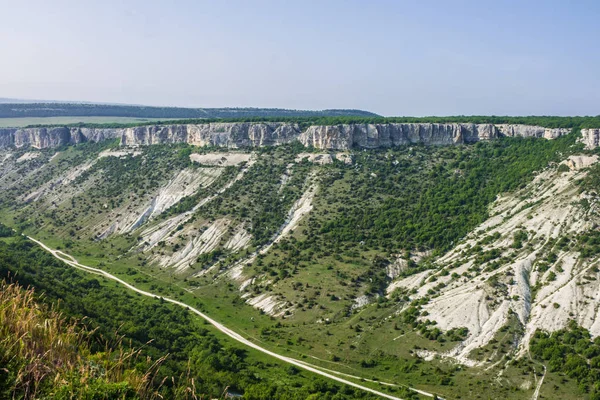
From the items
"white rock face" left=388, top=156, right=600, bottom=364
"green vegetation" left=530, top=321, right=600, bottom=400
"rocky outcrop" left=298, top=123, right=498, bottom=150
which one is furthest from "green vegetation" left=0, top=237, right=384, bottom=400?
"rocky outcrop" left=298, top=123, right=498, bottom=150

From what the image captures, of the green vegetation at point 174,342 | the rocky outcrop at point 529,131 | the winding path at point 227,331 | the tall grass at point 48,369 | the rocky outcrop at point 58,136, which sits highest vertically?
the rocky outcrop at point 529,131

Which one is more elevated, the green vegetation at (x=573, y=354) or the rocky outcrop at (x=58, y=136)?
the rocky outcrop at (x=58, y=136)

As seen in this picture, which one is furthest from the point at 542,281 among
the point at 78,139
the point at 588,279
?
the point at 78,139

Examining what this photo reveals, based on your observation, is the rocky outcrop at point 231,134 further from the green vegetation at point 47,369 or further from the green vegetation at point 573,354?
the green vegetation at point 47,369

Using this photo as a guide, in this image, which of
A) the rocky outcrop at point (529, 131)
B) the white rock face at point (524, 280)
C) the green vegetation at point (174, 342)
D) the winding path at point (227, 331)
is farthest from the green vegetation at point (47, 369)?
the rocky outcrop at point (529, 131)

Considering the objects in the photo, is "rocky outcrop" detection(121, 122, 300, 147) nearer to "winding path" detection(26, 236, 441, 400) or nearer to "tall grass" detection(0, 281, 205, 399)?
"winding path" detection(26, 236, 441, 400)

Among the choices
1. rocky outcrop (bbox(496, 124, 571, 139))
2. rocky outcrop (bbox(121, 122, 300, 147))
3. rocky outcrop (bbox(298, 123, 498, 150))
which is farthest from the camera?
rocky outcrop (bbox(121, 122, 300, 147))

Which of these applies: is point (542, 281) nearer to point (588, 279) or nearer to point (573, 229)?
point (588, 279)

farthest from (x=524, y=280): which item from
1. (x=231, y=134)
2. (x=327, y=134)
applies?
(x=231, y=134)
